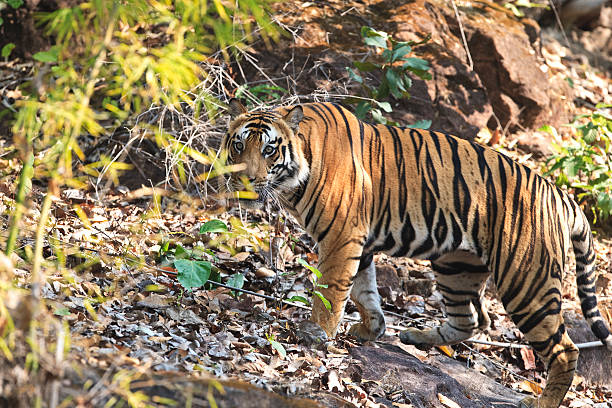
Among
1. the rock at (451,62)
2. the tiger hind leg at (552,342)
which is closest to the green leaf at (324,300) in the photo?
the tiger hind leg at (552,342)

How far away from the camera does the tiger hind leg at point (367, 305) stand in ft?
16.0

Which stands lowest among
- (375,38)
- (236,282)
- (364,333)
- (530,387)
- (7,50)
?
(530,387)

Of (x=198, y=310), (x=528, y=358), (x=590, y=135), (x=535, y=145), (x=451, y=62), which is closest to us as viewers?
(x=198, y=310)

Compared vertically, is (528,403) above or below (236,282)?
below

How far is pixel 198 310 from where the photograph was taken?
428 cm

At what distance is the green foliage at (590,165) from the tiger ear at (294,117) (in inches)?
161

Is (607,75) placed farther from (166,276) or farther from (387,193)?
(166,276)

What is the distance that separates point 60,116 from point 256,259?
10.5ft

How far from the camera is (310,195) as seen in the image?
4473mm

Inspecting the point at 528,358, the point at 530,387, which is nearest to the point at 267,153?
the point at 530,387

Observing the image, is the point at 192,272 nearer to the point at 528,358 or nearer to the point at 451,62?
the point at 528,358

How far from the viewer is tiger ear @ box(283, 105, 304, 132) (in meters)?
4.33

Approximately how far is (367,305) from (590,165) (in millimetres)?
3887

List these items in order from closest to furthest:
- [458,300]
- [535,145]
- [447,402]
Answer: [447,402], [458,300], [535,145]
